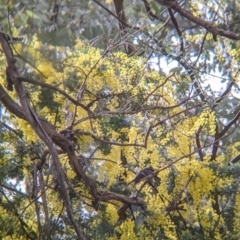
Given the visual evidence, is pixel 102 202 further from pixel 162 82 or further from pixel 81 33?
pixel 81 33

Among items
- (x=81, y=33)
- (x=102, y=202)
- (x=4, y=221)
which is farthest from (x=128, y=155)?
(x=81, y=33)

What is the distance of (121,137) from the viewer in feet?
10.5

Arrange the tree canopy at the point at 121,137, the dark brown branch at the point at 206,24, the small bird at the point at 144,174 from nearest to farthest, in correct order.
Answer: the dark brown branch at the point at 206,24
the tree canopy at the point at 121,137
the small bird at the point at 144,174

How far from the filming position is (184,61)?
2.84m

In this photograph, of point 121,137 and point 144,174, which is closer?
point 144,174

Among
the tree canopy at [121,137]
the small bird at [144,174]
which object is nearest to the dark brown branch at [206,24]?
the tree canopy at [121,137]

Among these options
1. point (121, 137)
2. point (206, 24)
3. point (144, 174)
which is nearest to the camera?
point (206, 24)

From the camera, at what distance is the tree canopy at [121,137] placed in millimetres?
2854

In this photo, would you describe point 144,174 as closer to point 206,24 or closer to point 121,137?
point 121,137

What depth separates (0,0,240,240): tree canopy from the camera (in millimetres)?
2854

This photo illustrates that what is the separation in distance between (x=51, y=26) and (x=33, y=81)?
19.7 inches

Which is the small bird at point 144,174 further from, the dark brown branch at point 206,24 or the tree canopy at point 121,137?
the dark brown branch at point 206,24

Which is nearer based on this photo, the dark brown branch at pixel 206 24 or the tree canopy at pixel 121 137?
the dark brown branch at pixel 206 24

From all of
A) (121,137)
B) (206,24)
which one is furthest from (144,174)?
(206,24)
